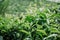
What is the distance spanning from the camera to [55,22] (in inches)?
98.2

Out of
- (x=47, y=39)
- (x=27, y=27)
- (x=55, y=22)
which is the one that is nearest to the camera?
(x=47, y=39)

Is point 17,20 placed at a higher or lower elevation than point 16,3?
higher

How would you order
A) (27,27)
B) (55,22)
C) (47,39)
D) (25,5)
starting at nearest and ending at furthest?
(47,39)
(27,27)
(55,22)
(25,5)

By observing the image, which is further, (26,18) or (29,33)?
(26,18)

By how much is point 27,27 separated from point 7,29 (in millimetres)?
247

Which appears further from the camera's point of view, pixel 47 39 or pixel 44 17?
pixel 44 17

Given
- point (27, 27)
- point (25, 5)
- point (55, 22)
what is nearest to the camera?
point (27, 27)

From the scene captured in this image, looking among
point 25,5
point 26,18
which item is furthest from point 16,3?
point 26,18

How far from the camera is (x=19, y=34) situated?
232cm

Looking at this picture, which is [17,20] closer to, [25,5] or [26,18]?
[26,18]

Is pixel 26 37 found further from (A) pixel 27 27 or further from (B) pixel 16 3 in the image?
(B) pixel 16 3

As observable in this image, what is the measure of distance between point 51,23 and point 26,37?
39cm

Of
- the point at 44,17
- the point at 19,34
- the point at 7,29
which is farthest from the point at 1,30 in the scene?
the point at 44,17

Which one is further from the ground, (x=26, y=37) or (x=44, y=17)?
(x=44, y=17)
